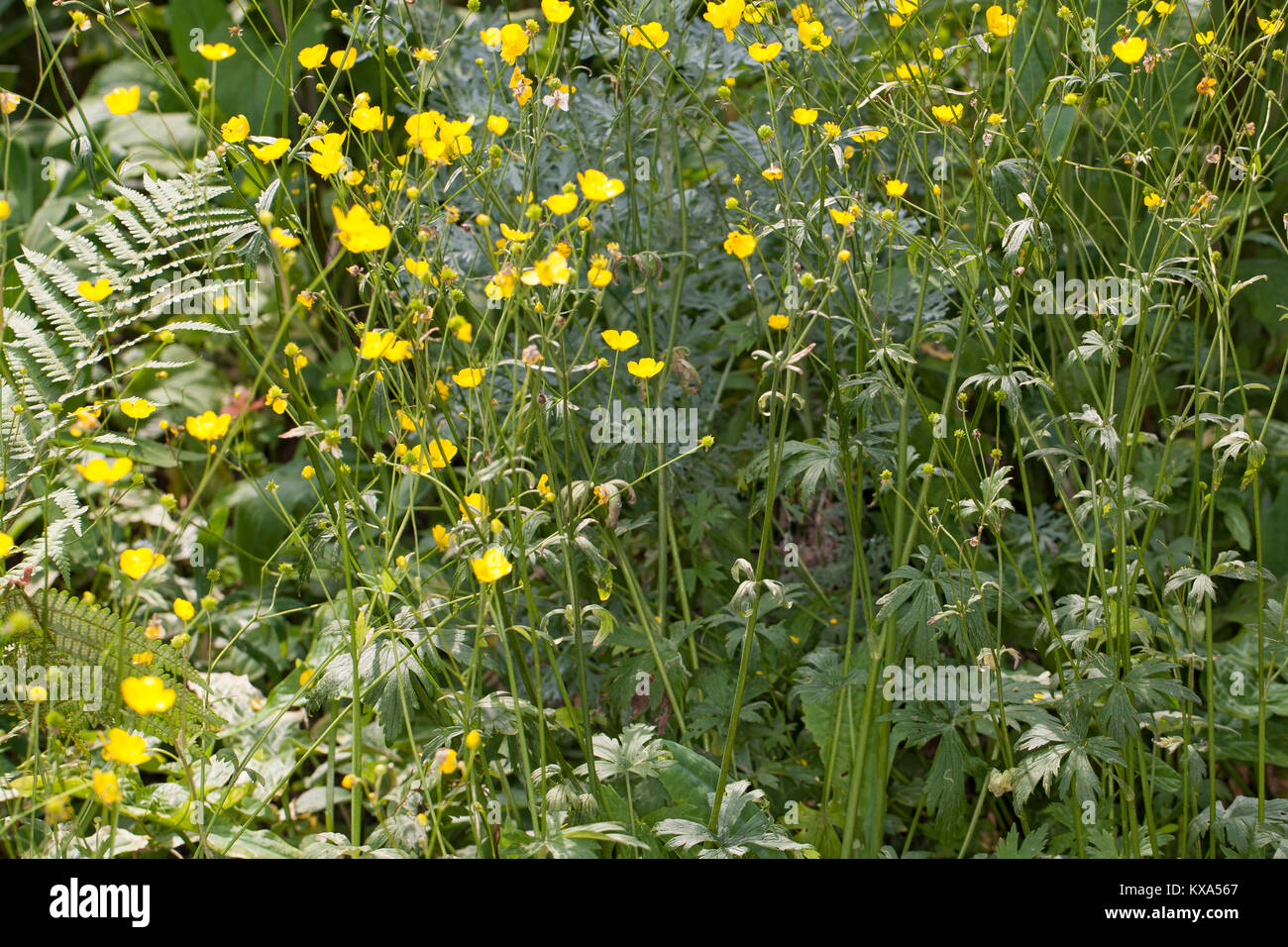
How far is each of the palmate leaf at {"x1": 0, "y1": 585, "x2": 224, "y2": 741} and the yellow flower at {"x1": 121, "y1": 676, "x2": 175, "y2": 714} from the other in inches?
16.6

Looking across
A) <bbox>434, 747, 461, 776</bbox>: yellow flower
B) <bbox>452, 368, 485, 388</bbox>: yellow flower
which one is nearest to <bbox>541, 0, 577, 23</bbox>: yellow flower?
<bbox>452, 368, 485, 388</bbox>: yellow flower

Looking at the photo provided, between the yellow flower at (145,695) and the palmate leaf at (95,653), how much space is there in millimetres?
422

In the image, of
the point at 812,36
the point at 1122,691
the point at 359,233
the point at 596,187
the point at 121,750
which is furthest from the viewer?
the point at 812,36

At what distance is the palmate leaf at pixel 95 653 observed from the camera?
134 centimetres

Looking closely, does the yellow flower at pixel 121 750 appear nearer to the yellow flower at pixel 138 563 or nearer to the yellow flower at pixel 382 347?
the yellow flower at pixel 138 563

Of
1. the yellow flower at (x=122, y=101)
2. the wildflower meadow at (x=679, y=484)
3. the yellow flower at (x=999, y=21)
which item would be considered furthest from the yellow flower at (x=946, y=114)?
the yellow flower at (x=122, y=101)

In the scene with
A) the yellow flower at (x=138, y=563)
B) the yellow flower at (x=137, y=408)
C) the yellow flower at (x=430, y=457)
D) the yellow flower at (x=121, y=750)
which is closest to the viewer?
the yellow flower at (x=121, y=750)

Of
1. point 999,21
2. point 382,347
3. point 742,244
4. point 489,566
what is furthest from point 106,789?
point 999,21

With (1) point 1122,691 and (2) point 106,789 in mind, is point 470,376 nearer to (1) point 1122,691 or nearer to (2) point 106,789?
(2) point 106,789

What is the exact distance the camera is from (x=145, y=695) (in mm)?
909

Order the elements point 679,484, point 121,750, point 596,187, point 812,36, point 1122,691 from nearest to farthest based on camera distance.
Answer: point 121,750 → point 596,187 → point 1122,691 → point 812,36 → point 679,484

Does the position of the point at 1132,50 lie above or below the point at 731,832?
above

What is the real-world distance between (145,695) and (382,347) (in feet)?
1.39

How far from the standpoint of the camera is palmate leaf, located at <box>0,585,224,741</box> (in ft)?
4.40
